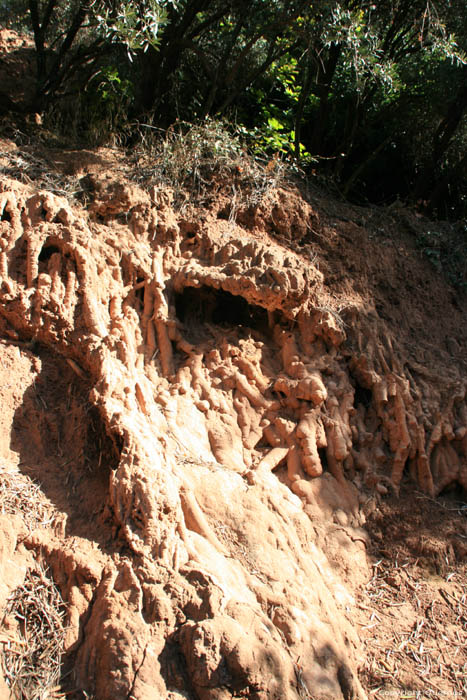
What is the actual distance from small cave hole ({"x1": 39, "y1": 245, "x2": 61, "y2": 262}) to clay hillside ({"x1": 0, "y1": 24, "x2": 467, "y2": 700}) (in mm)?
14

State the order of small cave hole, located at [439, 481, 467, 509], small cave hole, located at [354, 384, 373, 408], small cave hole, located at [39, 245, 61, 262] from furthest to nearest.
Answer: small cave hole, located at [354, 384, 373, 408], small cave hole, located at [439, 481, 467, 509], small cave hole, located at [39, 245, 61, 262]

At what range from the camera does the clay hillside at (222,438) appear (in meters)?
2.84

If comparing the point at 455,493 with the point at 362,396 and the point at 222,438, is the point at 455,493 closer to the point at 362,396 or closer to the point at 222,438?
the point at 362,396

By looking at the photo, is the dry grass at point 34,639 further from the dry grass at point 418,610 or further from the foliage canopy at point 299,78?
the foliage canopy at point 299,78

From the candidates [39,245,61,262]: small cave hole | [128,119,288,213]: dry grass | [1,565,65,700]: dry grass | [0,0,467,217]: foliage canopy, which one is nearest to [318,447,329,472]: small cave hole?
[1,565,65,700]: dry grass

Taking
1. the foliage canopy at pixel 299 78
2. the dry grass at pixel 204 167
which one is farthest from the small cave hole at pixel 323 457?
the foliage canopy at pixel 299 78

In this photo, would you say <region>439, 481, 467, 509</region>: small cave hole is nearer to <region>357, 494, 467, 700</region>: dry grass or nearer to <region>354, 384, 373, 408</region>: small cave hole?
<region>357, 494, 467, 700</region>: dry grass

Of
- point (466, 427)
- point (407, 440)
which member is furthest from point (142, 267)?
point (466, 427)

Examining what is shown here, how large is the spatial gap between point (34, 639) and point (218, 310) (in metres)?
2.99

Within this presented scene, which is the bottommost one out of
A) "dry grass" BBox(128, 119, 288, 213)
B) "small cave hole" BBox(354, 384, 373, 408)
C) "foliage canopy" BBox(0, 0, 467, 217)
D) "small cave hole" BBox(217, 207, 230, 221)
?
"small cave hole" BBox(354, 384, 373, 408)

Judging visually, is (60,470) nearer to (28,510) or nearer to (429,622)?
(28,510)

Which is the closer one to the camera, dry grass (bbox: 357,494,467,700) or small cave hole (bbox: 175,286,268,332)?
dry grass (bbox: 357,494,467,700)

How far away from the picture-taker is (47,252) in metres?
4.39

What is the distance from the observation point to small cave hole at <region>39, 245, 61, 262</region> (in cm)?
437
